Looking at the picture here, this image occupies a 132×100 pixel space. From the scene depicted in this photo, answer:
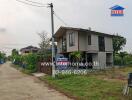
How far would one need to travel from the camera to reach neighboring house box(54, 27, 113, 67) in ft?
A: 109

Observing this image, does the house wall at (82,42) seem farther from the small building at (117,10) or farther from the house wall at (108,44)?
the small building at (117,10)

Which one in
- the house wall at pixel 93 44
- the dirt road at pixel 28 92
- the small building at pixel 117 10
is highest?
the small building at pixel 117 10

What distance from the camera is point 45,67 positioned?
29250 millimetres

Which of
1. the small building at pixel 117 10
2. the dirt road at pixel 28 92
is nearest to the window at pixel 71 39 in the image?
the small building at pixel 117 10

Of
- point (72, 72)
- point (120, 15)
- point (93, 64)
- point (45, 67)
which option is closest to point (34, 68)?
point (45, 67)

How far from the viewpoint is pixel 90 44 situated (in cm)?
3353

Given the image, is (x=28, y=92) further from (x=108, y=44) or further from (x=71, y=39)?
(x=108, y=44)

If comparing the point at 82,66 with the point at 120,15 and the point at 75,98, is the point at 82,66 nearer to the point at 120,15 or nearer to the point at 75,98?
the point at 120,15

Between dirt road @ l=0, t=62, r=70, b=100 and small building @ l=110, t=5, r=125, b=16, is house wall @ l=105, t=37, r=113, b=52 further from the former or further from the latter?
dirt road @ l=0, t=62, r=70, b=100

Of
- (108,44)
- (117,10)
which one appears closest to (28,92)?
(117,10)

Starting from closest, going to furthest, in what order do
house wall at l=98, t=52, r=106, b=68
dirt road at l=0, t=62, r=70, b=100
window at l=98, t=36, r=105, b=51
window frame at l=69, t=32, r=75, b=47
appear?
dirt road at l=0, t=62, r=70, b=100, window frame at l=69, t=32, r=75, b=47, house wall at l=98, t=52, r=106, b=68, window at l=98, t=36, r=105, b=51

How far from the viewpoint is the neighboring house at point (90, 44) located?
33.2 meters

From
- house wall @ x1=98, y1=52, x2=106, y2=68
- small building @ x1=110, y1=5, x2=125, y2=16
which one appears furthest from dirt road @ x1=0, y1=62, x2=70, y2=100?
house wall @ x1=98, y1=52, x2=106, y2=68

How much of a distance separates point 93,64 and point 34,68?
820 centimetres
